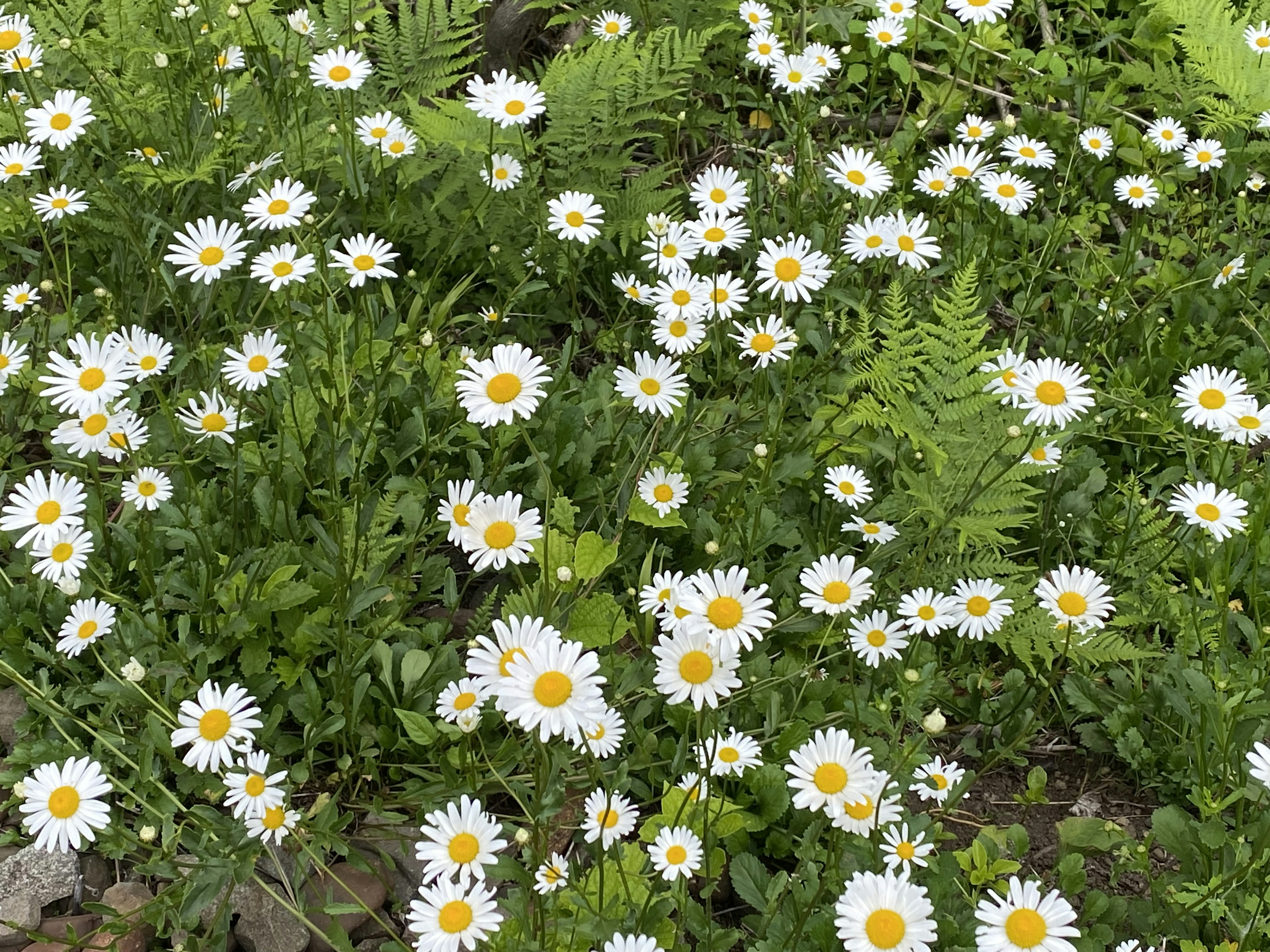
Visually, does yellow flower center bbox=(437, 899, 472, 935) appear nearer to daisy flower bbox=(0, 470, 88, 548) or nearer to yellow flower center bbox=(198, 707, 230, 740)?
yellow flower center bbox=(198, 707, 230, 740)

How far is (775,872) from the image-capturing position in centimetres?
226

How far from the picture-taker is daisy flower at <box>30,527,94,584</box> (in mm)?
2105

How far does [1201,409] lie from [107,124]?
3560mm

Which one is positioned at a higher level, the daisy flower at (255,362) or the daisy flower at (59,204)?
the daisy flower at (59,204)

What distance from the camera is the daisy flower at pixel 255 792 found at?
1.81 metres

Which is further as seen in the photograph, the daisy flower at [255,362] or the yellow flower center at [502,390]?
the daisy flower at [255,362]

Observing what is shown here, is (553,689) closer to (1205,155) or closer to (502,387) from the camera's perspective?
(502,387)

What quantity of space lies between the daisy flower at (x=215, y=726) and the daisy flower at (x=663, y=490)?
1.03 metres

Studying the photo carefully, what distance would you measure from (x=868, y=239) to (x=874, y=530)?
36.9 inches

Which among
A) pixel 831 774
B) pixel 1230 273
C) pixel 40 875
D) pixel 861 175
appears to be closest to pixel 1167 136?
pixel 1230 273

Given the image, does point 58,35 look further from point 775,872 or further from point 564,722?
point 775,872

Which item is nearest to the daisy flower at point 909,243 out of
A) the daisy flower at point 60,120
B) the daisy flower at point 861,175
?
the daisy flower at point 861,175

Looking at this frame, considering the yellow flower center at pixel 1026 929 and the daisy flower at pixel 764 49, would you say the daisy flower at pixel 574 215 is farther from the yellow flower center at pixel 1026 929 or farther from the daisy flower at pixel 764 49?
the yellow flower center at pixel 1026 929

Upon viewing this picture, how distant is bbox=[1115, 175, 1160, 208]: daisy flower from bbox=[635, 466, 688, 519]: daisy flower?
6.95 feet
